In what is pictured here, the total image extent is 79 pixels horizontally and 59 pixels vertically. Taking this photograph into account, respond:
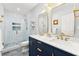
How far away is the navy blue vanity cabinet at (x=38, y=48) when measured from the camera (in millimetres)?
1353

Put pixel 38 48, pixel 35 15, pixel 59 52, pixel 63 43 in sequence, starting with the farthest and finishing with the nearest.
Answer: pixel 38 48 < pixel 35 15 < pixel 63 43 < pixel 59 52

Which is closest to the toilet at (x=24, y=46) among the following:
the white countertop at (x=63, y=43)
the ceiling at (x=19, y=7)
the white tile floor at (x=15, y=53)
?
the white tile floor at (x=15, y=53)

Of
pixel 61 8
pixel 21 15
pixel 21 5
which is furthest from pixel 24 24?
pixel 61 8

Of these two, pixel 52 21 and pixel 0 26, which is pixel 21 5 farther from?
pixel 52 21

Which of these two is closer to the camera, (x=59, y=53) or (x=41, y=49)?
(x=59, y=53)

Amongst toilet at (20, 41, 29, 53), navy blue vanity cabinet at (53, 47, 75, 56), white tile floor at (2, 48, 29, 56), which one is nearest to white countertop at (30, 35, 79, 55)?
navy blue vanity cabinet at (53, 47, 75, 56)

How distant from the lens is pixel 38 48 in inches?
59.9

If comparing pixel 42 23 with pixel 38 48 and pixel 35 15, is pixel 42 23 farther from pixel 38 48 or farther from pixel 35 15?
pixel 38 48

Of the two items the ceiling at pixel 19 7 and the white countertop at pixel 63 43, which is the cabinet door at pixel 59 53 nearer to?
the white countertop at pixel 63 43

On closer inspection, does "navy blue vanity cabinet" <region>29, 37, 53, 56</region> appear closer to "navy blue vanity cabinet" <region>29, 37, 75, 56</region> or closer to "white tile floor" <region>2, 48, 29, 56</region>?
"navy blue vanity cabinet" <region>29, 37, 75, 56</region>

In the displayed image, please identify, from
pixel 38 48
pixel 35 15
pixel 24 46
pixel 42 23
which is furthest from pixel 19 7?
pixel 38 48

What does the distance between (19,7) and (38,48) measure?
0.63 metres

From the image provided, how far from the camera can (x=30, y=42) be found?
57.7 inches

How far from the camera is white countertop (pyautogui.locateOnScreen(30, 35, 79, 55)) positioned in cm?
102
